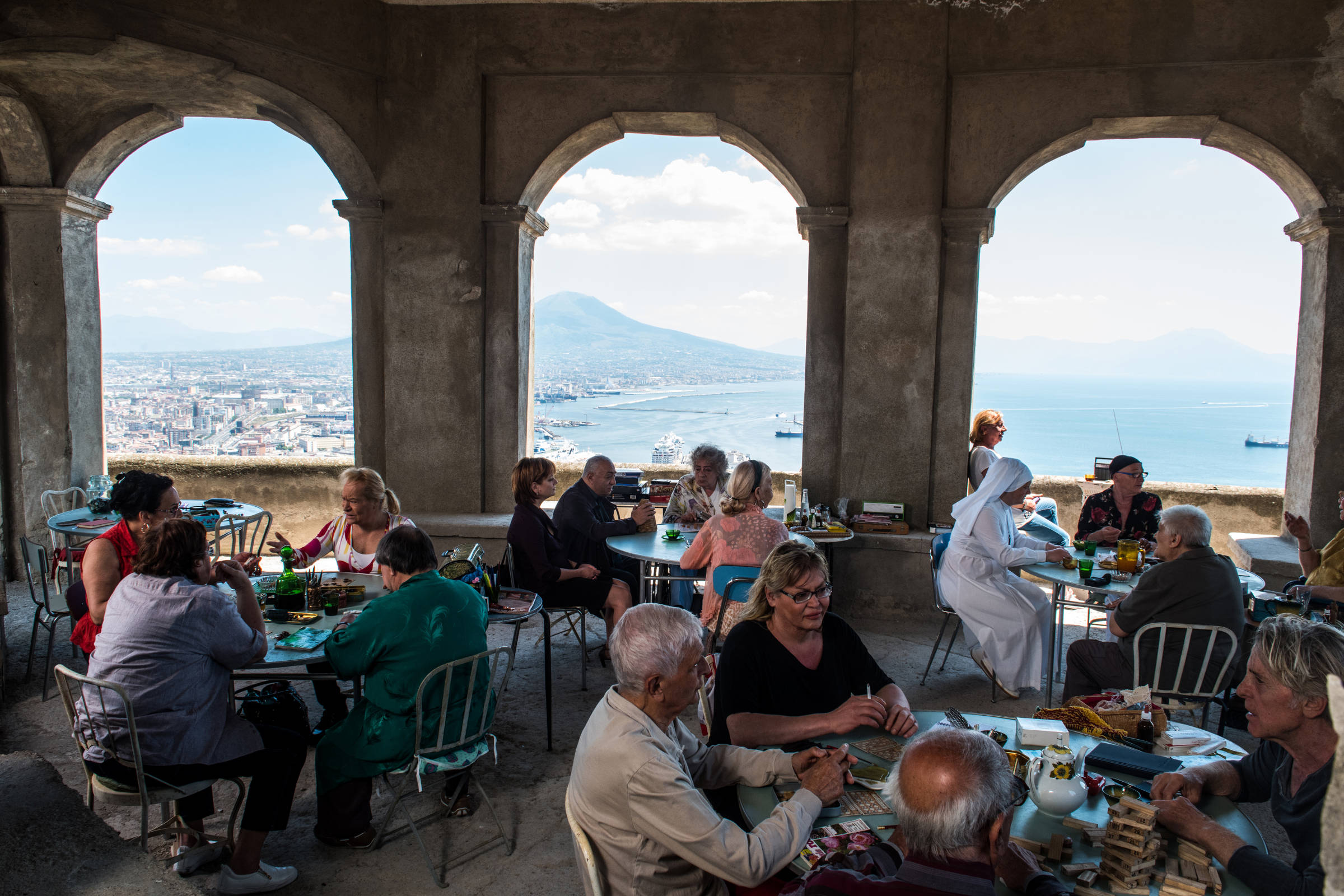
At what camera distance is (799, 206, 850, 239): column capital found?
6.40 m

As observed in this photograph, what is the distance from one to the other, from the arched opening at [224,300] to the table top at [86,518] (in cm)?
114

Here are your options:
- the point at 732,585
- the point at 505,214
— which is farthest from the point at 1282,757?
the point at 505,214

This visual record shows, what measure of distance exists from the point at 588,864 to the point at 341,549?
3.16 metres

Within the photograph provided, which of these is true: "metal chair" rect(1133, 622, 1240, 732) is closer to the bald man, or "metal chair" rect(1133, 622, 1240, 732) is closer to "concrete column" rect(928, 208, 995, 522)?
the bald man

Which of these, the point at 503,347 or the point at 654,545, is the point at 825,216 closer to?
the point at 503,347

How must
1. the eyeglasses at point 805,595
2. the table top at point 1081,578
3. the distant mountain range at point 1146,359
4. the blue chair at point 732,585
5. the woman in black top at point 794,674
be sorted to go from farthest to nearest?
the distant mountain range at point 1146,359
the table top at point 1081,578
the blue chair at point 732,585
the eyeglasses at point 805,595
the woman in black top at point 794,674

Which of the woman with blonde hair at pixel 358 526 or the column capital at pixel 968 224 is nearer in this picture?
the woman with blonde hair at pixel 358 526

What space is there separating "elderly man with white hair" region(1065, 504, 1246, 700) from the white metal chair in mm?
2899

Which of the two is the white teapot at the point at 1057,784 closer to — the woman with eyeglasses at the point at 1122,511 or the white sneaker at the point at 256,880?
the white sneaker at the point at 256,880

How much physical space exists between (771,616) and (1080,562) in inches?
111

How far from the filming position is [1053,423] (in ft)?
95.0

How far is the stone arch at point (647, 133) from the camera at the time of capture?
21.4 feet

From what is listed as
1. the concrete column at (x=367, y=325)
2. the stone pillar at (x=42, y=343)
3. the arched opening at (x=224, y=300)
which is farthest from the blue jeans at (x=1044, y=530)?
the stone pillar at (x=42, y=343)

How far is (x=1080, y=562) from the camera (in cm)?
486
